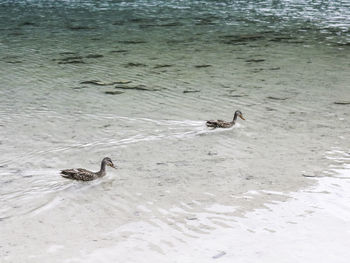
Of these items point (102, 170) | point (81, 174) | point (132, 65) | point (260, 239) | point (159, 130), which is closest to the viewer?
point (260, 239)

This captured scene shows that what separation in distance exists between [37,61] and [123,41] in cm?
441

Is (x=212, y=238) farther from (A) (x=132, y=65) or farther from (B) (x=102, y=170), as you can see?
(A) (x=132, y=65)

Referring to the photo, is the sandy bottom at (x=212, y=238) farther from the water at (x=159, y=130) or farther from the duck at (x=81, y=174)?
the duck at (x=81, y=174)

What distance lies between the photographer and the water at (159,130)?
23.0ft

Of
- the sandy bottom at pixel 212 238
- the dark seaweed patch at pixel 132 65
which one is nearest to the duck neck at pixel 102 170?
the sandy bottom at pixel 212 238

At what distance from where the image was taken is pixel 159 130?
417 inches

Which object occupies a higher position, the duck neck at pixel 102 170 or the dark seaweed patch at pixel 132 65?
the duck neck at pixel 102 170

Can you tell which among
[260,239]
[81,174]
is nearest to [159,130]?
[81,174]

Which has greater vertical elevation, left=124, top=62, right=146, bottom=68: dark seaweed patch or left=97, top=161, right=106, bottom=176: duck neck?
left=97, top=161, right=106, bottom=176: duck neck

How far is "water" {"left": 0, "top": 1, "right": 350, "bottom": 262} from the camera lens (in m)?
7.00

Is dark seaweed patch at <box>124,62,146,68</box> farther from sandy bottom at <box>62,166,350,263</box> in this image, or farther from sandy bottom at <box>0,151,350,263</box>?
sandy bottom at <box>62,166,350,263</box>

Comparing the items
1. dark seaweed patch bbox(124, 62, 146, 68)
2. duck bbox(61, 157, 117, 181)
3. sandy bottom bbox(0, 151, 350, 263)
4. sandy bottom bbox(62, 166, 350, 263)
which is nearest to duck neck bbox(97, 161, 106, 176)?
duck bbox(61, 157, 117, 181)

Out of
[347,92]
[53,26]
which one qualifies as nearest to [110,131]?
[347,92]

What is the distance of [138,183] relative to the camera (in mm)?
8164
